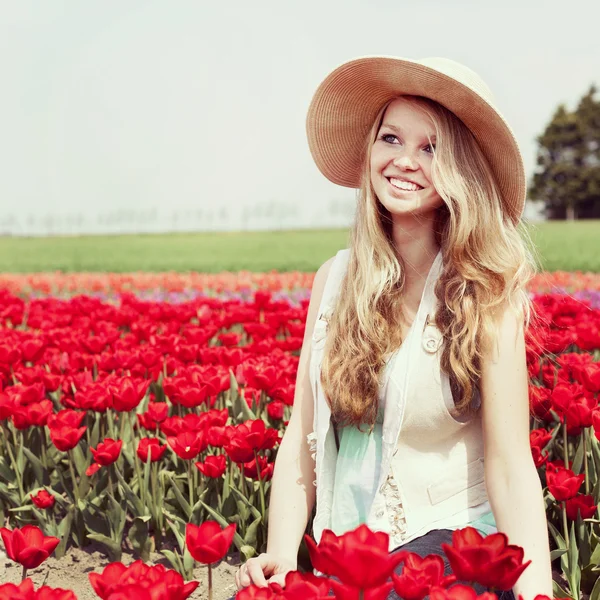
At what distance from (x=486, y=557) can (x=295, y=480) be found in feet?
4.07

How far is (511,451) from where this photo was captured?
7.94 ft

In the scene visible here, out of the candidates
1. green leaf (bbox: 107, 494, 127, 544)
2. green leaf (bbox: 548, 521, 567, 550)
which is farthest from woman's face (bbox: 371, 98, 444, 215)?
green leaf (bbox: 107, 494, 127, 544)

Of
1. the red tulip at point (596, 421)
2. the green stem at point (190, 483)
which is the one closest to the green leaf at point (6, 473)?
the green stem at point (190, 483)

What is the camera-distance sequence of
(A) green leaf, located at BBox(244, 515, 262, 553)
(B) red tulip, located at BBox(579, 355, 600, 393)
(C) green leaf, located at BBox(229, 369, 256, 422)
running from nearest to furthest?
1. (A) green leaf, located at BBox(244, 515, 262, 553)
2. (B) red tulip, located at BBox(579, 355, 600, 393)
3. (C) green leaf, located at BBox(229, 369, 256, 422)

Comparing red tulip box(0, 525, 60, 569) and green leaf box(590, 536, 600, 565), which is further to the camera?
green leaf box(590, 536, 600, 565)

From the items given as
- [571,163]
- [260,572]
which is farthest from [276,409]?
[571,163]

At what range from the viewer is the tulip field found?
156cm

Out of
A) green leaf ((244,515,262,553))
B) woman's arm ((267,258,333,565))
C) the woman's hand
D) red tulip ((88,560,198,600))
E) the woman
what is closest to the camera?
red tulip ((88,560,198,600))

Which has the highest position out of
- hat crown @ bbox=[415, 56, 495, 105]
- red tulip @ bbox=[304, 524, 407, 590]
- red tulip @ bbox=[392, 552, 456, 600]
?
hat crown @ bbox=[415, 56, 495, 105]

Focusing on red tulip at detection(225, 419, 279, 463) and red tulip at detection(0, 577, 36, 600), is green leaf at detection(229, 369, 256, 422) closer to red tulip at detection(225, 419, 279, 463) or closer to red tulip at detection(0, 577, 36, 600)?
red tulip at detection(225, 419, 279, 463)

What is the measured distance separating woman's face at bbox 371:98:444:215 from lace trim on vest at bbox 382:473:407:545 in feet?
2.79

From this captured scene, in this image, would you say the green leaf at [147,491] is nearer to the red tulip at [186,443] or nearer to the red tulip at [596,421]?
the red tulip at [186,443]

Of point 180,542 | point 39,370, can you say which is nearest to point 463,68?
point 180,542

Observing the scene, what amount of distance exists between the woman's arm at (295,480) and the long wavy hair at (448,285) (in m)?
0.16
